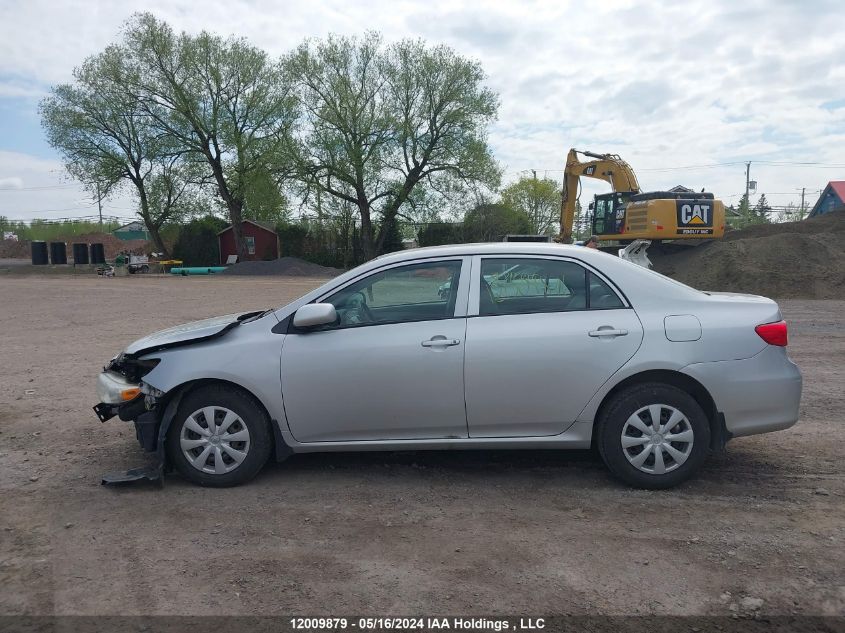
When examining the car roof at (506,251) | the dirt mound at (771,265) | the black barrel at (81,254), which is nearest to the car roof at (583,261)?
the car roof at (506,251)

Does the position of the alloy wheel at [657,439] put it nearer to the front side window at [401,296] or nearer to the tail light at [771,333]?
the tail light at [771,333]

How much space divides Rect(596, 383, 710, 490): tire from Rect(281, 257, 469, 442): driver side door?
1014 mm

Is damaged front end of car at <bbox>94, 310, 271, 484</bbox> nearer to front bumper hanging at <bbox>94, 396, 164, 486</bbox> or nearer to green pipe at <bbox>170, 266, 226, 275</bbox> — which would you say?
front bumper hanging at <bbox>94, 396, 164, 486</bbox>

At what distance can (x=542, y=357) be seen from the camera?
14.7 feet

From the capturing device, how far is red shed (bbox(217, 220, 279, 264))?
48656 millimetres

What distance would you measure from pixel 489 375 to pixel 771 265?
2067cm

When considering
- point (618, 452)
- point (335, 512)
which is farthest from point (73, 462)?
point (618, 452)

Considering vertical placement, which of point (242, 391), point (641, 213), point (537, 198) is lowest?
point (242, 391)

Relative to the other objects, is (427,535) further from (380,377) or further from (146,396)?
(146,396)

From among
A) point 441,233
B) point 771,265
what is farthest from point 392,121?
point 771,265

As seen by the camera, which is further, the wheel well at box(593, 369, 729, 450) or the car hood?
the car hood

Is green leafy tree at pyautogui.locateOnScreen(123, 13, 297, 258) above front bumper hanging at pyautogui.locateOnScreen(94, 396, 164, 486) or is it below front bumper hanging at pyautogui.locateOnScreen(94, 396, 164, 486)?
above

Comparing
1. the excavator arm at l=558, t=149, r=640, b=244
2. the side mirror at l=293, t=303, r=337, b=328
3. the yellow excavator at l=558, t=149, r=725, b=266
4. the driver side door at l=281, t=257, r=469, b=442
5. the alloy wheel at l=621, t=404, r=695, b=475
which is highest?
the excavator arm at l=558, t=149, r=640, b=244

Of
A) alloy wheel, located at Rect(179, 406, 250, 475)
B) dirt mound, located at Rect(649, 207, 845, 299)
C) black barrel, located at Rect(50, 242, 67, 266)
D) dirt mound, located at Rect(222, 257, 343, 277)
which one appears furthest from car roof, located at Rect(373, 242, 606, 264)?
black barrel, located at Rect(50, 242, 67, 266)
